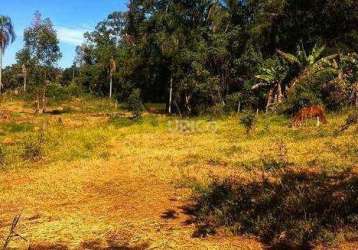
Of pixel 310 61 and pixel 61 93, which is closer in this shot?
pixel 310 61

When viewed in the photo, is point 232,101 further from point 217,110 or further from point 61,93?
point 61,93

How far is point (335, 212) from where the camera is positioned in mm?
8031

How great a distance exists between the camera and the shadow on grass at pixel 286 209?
7.42 m

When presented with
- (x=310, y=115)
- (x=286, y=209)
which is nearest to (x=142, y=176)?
(x=286, y=209)

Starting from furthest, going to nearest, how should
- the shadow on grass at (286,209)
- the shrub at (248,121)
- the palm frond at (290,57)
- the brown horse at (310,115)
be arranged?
the palm frond at (290,57)
the brown horse at (310,115)
the shrub at (248,121)
the shadow on grass at (286,209)

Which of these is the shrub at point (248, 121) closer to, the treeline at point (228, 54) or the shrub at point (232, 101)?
the treeline at point (228, 54)

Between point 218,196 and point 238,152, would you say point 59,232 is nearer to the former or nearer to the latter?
point 218,196

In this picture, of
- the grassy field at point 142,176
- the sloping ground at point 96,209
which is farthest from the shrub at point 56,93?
the sloping ground at point 96,209

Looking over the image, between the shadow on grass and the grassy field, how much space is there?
0.44 ft

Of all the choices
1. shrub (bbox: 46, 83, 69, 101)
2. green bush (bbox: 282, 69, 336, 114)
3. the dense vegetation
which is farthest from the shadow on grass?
shrub (bbox: 46, 83, 69, 101)

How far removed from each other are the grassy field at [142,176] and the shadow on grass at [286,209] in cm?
13

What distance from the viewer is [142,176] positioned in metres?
12.9

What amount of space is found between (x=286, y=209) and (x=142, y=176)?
5.12 m

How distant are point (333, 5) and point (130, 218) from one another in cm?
511
